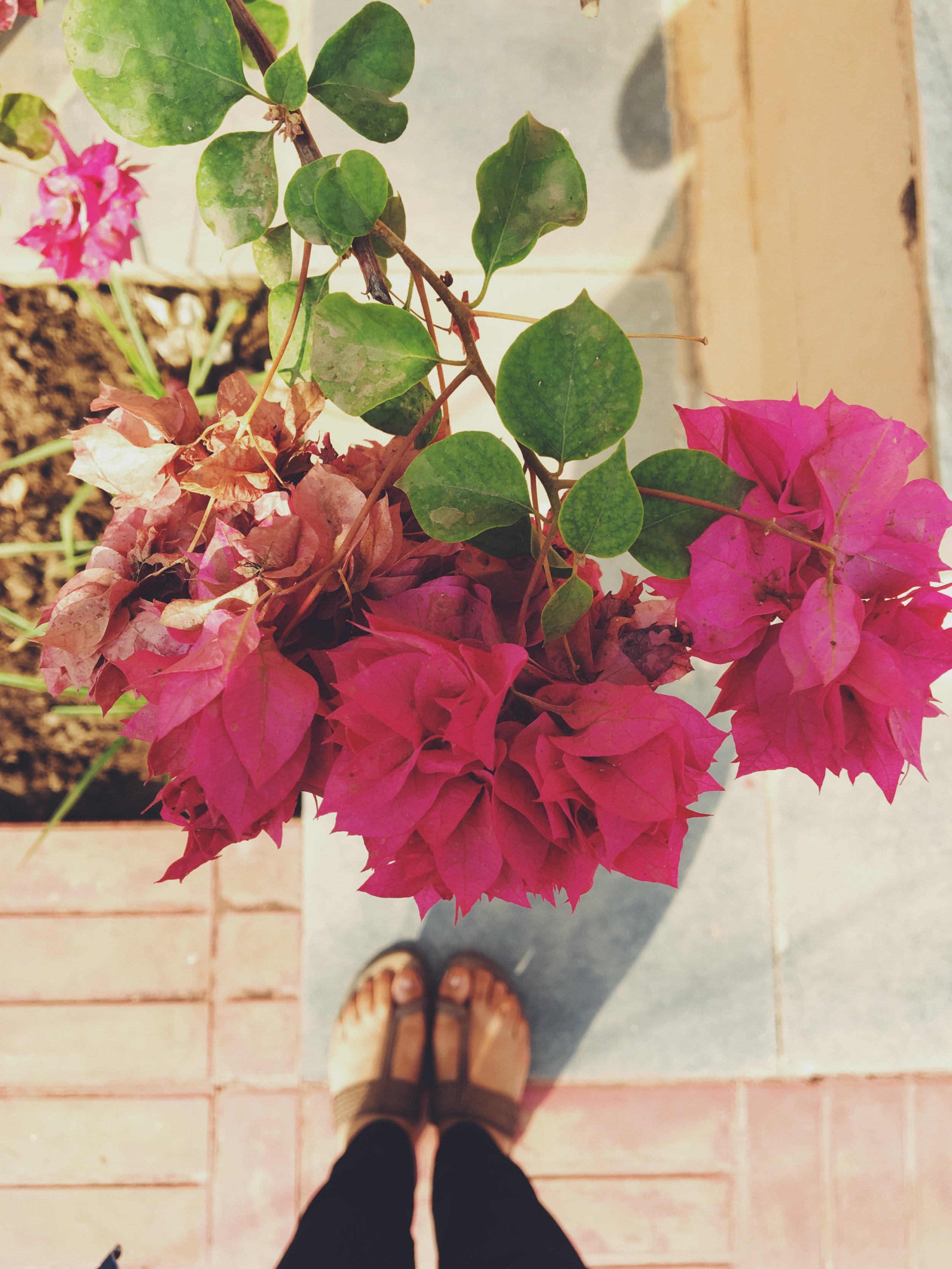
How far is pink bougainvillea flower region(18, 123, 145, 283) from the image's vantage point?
0.76m

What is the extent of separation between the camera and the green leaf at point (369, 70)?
1.18 feet

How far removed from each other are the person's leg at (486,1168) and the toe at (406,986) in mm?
40

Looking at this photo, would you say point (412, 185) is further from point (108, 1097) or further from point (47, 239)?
point (108, 1097)

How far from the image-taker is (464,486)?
317 millimetres

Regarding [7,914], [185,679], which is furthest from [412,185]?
[7,914]

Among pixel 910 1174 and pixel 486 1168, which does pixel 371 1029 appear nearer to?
pixel 486 1168

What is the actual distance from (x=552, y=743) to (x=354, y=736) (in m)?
0.08

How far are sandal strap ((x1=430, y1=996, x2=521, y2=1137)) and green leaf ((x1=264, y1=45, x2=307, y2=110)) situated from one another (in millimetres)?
1046

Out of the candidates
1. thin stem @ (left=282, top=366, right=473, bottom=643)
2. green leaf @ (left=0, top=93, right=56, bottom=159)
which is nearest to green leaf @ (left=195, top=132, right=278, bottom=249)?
thin stem @ (left=282, top=366, right=473, bottom=643)

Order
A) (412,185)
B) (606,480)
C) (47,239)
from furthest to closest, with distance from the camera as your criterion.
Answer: (412,185)
(47,239)
(606,480)

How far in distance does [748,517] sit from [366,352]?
168mm

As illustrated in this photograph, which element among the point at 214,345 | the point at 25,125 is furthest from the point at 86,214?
the point at 214,345

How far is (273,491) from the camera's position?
371 millimetres

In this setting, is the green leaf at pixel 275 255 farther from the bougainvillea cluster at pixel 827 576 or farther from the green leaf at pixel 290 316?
the bougainvillea cluster at pixel 827 576
